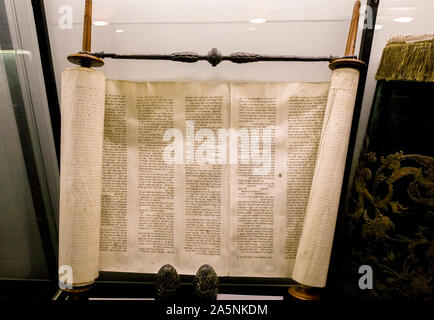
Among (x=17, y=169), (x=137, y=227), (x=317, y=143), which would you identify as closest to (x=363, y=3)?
(x=317, y=143)

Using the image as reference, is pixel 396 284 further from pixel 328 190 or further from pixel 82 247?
pixel 82 247

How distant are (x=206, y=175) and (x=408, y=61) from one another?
2.30 feet

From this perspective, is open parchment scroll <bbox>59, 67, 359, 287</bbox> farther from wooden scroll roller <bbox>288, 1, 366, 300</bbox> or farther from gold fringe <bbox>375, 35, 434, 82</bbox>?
gold fringe <bbox>375, 35, 434, 82</bbox>

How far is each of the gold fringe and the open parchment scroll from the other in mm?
182

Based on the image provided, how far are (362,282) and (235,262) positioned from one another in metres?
0.41

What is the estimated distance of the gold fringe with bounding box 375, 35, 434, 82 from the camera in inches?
29.0

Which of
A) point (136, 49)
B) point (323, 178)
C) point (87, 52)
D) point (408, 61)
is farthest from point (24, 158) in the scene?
point (408, 61)

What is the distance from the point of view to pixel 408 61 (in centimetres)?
76

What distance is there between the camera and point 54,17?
0.97m

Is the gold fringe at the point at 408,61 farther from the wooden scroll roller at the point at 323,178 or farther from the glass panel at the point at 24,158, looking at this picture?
the glass panel at the point at 24,158

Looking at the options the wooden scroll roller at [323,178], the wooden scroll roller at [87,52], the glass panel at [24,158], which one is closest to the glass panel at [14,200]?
the glass panel at [24,158]

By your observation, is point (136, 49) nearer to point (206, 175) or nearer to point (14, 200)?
point (206, 175)

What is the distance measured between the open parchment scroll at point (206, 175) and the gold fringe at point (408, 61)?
18 centimetres

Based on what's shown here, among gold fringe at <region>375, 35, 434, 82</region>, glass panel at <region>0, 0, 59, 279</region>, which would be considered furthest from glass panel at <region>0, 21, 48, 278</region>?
gold fringe at <region>375, 35, 434, 82</region>
